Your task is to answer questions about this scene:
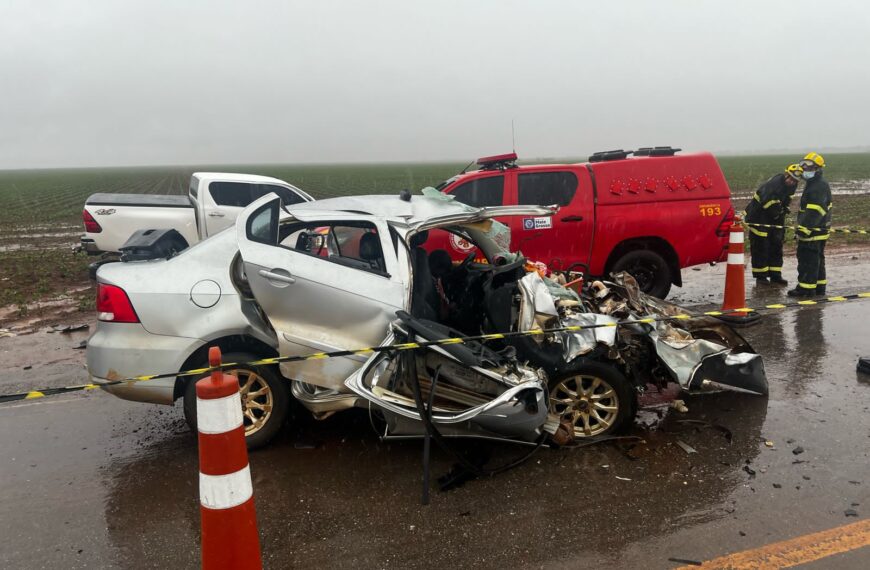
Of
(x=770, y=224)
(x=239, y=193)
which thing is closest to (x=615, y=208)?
(x=770, y=224)

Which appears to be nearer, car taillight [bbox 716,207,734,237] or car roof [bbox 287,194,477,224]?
car roof [bbox 287,194,477,224]

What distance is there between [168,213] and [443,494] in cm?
828

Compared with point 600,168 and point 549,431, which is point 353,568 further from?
point 600,168

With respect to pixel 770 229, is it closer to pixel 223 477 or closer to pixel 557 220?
pixel 557 220

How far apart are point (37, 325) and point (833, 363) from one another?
9.03 meters

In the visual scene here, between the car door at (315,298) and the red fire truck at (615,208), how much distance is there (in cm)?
383

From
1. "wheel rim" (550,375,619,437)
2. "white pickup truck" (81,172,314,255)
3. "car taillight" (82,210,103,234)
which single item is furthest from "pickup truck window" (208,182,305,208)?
"wheel rim" (550,375,619,437)

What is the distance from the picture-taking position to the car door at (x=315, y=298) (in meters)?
3.81

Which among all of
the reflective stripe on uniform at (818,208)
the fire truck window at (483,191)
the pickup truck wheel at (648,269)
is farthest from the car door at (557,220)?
the reflective stripe on uniform at (818,208)

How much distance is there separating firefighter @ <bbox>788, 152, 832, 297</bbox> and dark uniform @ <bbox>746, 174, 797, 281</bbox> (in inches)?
21.7

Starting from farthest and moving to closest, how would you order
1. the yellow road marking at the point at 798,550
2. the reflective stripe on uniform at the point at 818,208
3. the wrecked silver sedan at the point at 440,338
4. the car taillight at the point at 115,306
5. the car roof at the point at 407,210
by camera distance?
the reflective stripe on uniform at the point at 818,208 < the car roof at the point at 407,210 < the car taillight at the point at 115,306 < the wrecked silver sedan at the point at 440,338 < the yellow road marking at the point at 798,550

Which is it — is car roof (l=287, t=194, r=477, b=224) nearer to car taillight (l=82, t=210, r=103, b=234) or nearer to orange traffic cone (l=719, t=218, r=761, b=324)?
orange traffic cone (l=719, t=218, r=761, b=324)

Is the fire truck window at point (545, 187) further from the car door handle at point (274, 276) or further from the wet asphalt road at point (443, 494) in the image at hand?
the car door handle at point (274, 276)

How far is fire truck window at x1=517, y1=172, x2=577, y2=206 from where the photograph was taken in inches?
301
